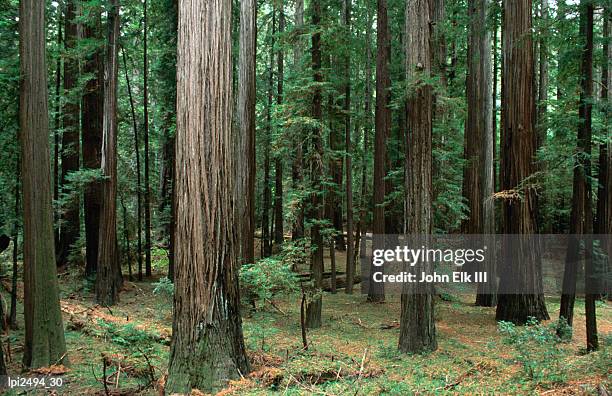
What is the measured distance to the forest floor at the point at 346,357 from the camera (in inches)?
222

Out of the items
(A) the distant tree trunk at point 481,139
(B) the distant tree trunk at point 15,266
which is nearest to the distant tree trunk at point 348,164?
(A) the distant tree trunk at point 481,139

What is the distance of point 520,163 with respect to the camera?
1102 centimetres

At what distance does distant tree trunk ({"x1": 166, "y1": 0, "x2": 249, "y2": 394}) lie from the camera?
17.5 ft

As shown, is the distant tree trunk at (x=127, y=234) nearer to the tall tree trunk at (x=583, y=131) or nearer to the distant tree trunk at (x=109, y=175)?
the distant tree trunk at (x=109, y=175)

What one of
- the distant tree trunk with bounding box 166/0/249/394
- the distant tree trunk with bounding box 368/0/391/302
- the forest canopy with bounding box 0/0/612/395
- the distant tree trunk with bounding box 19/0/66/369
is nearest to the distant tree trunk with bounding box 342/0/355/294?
the forest canopy with bounding box 0/0/612/395

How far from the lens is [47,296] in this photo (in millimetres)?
7020

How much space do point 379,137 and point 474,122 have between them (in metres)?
3.49

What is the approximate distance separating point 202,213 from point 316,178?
618 cm

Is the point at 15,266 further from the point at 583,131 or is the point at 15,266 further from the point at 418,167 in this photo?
the point at 583,131

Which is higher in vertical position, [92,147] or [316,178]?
[92,147]

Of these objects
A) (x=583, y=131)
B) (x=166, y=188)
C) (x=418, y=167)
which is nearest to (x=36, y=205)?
(x=418, y=167)
